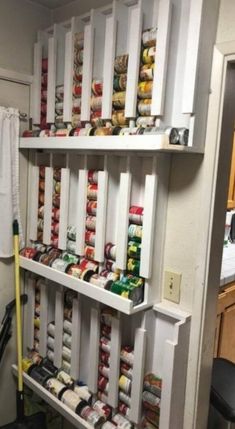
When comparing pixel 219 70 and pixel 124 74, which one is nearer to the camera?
pixel 219 70

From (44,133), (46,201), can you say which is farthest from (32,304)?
(44,133)

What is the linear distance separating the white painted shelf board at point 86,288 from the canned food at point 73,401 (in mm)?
503

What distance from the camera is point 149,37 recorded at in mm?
1273

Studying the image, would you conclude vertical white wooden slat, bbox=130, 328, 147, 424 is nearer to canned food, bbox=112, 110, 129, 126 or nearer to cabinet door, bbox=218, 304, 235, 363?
canned food, bbox=112, 110, 129, 126

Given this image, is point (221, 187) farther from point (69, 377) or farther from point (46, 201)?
point (69, 377)

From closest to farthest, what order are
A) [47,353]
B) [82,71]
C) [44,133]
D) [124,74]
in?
[124,74], [82,71], [44,133], [47,353]

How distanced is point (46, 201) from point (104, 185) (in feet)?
1.30

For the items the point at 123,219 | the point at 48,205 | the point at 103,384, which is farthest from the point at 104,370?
the point at 48,205

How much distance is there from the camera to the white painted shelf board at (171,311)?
1.29m

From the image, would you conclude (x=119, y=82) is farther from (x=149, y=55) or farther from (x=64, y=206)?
(x=64, y=206)

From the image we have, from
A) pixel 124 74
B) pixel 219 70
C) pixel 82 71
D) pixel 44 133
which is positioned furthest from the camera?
pixel 44 133

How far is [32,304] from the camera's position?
1.87m

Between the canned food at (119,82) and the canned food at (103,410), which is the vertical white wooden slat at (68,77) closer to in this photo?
the canned food at (119,82)

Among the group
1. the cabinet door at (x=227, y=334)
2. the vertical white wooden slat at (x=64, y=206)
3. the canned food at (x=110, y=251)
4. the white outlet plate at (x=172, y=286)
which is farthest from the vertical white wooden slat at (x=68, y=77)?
the cabinet door at (x=227, y=334)
